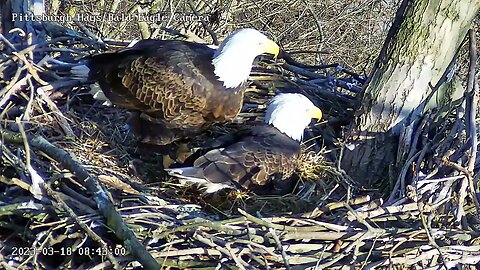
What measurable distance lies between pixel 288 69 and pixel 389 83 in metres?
1.09

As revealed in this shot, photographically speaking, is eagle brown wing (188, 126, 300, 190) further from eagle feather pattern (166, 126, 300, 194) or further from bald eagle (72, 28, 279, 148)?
bald eagle (72, 28, 279, 148)

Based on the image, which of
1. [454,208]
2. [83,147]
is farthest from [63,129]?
[454,208]

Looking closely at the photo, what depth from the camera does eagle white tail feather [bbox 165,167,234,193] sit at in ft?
9.88

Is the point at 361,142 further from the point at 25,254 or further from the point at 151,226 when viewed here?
the point at 25,254

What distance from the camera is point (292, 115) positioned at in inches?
136

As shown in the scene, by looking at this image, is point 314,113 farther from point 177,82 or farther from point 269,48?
point 177,82

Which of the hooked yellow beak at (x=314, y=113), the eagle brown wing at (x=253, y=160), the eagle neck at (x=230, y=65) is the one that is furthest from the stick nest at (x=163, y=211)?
the eagle neck at (x=230, y=65)

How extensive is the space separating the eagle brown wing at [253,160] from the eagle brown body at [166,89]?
238mm

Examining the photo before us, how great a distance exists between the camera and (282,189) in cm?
335

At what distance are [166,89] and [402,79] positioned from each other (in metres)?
1.21
